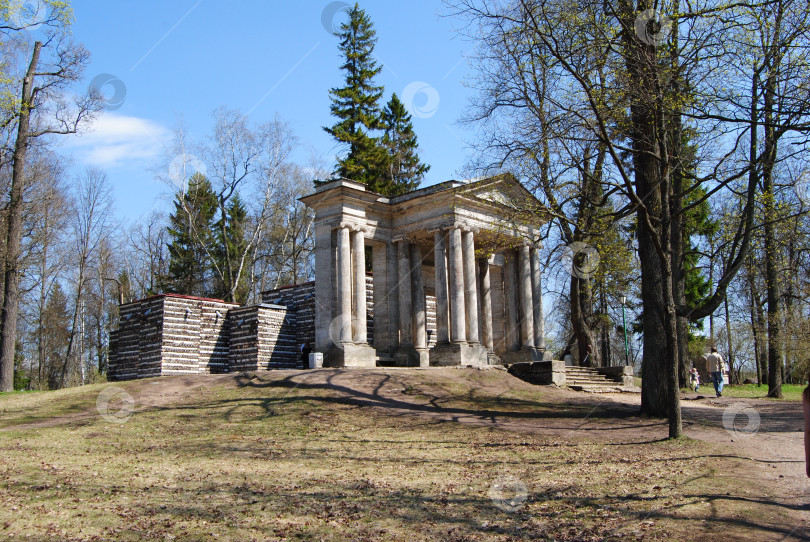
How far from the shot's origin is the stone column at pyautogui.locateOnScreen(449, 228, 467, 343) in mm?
25188

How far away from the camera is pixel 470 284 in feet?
85.8

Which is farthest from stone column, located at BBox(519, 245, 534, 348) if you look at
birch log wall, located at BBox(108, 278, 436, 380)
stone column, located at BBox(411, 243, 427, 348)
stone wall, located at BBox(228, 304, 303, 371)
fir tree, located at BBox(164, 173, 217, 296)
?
fir tree, located at BBox(164, 173, 217, 296)

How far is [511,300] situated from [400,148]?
2101cm

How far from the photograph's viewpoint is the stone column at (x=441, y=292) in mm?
25609

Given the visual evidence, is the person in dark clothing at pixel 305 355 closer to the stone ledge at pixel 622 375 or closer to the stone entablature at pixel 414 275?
the stone entablature at pixel 414 275

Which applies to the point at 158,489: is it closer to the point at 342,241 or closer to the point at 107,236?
the point at 342,241

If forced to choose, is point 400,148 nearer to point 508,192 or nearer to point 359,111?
point 359,111

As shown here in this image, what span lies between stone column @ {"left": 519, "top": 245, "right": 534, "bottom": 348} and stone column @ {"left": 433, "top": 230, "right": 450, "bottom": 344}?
3822 mm

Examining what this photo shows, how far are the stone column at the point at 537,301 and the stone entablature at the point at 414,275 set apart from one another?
0.04 metres

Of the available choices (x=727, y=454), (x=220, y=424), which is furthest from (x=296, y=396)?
(x=727, y=454)

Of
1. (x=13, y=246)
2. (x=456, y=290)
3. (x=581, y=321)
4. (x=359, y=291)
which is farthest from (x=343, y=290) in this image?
(x=13, y=246)

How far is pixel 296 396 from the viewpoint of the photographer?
1847 cm

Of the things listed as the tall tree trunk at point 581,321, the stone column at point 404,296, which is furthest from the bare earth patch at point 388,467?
the stone column at point 404,296

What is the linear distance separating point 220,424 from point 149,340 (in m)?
12.5
